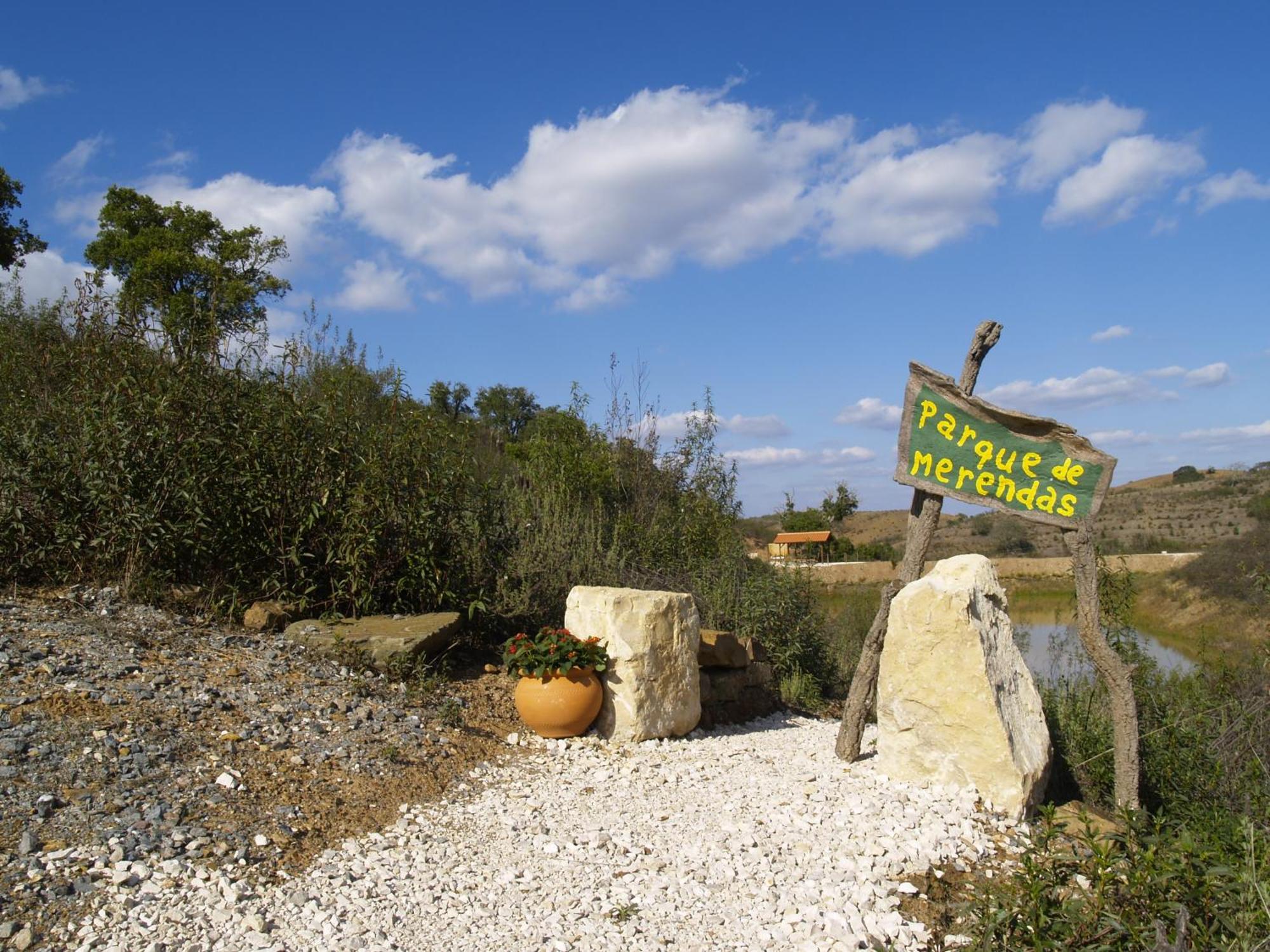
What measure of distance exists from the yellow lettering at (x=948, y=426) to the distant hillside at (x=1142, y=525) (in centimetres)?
2203

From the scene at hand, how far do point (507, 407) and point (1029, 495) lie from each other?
71.2 ft

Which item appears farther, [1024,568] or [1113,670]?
[1024,568]

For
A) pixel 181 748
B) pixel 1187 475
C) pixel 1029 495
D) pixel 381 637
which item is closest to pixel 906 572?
pixel 1029 495

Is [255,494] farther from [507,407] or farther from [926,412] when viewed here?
[507,407]

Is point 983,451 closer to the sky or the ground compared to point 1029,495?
closer to the sky

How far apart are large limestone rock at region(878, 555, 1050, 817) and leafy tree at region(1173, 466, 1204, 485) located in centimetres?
4479

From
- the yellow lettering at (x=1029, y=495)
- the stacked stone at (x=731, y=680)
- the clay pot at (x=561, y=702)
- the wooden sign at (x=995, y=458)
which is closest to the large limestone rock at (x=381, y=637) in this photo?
the clay pot at (x=561, y=702)

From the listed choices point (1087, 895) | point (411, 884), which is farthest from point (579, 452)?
point (1087, 895)

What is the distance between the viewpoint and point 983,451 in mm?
5078

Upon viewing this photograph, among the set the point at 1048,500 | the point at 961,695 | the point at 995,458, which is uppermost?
Result: the point at 995,458

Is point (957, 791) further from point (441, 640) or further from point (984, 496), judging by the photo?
point (441, 640)

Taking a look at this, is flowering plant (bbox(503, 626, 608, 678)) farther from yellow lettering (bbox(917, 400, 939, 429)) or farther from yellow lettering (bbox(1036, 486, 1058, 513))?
yellow lettering (bbox(1036, 486, 1058, 513))

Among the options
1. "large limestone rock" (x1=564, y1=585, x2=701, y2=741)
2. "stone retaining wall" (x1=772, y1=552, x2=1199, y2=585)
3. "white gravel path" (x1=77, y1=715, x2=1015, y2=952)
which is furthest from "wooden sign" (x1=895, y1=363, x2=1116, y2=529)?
"stone retaining wall" (x1=772, y1=552, x2=1199, y2=585)

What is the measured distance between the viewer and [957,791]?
4.77m
